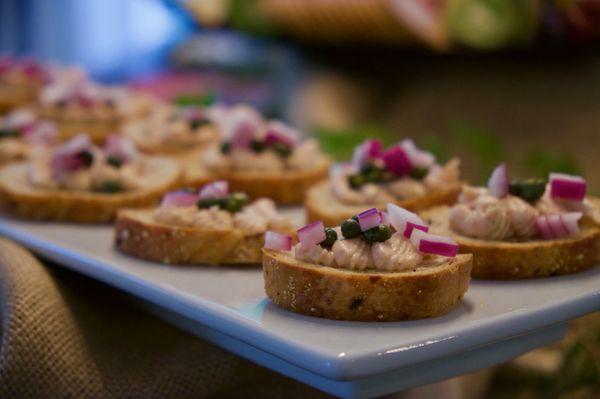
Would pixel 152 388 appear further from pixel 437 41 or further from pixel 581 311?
pixel 437 41

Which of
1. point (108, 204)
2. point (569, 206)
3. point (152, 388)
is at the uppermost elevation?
point (569, 206)

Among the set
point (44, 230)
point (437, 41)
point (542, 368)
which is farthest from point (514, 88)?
point (44, 230)

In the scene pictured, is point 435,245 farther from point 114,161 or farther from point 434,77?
point 434,77

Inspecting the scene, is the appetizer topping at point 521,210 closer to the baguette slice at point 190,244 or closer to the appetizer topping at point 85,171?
the baguette slice at point 190,244

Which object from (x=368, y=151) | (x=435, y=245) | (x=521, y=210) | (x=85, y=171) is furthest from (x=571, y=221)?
(x=85, y=171)

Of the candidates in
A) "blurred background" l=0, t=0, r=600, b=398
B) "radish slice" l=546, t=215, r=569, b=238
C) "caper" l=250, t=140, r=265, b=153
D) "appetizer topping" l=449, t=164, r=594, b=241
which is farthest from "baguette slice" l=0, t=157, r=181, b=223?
"radish slice" l=546, t=215, r=569, b=238

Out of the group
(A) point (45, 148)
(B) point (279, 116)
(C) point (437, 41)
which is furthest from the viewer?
(B) point (279, 116)
